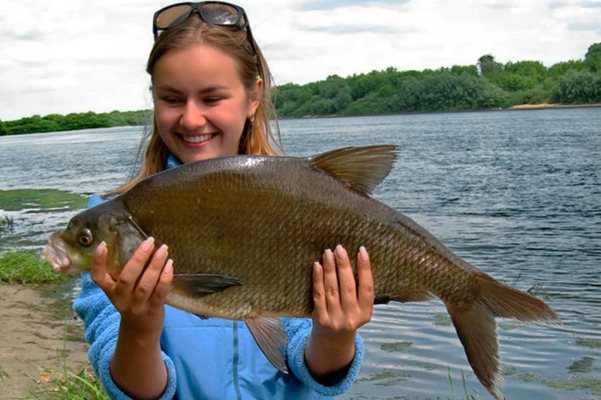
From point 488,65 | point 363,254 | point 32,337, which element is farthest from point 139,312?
point 488,65

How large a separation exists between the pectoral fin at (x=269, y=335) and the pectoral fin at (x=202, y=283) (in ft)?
0.57

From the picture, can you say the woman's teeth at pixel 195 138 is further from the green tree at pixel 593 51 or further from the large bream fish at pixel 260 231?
the green tree at pixel 593 51

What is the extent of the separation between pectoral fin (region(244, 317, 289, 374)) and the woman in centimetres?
14

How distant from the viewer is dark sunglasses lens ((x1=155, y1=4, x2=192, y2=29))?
3.83 meters

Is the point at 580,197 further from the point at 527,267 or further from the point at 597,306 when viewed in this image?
the point at 597,306

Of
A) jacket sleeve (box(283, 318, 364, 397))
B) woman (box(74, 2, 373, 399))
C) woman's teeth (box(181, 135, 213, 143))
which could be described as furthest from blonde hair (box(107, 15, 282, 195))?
jacket sleeve (box(283, 318, 364, 397))

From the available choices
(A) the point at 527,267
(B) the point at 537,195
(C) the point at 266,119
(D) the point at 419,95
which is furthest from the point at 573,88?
(C) the point at 266,119

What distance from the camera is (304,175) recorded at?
2.79m

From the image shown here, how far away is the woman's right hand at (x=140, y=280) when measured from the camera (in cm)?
268

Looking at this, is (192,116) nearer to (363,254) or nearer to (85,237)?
(85,237)

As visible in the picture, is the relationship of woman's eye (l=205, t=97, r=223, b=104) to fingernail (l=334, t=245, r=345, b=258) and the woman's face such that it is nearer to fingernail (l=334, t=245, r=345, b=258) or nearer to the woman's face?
the woman's face

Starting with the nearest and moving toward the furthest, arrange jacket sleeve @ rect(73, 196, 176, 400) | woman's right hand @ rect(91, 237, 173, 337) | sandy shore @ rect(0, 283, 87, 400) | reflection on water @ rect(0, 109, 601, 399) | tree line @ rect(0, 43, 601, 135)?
woman's right hand @ rect(91, 237, 173, 337), jacket sleeve @ rect(73, 196, 176, 400), sandy shore @ rect(0, 283, 87, 400), reflection on water @ rect(0, 109, 601, 399), tree line @ rect(0, 43, 601, 135)

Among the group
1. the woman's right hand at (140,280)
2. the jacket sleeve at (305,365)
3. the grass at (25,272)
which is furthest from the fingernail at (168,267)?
the grass at (25,272)

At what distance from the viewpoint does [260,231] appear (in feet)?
9.11
